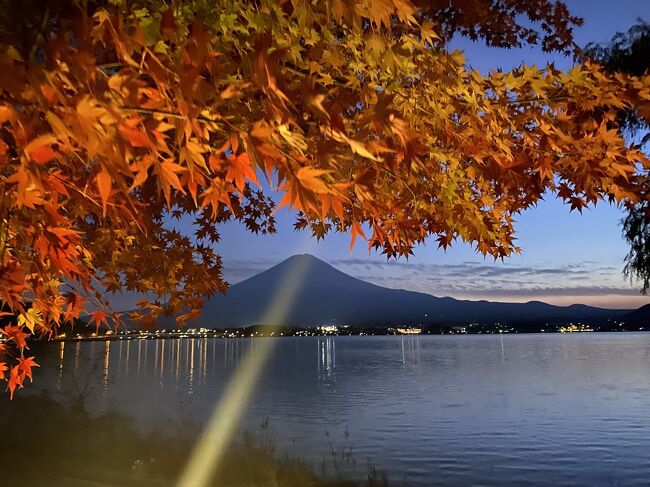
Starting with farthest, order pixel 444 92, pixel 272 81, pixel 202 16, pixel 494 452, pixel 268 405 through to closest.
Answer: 1. pixel 268 405
2. pixel 494 452
3. pixel 444 92
4. pixel 202 16
5. pixel 272 81

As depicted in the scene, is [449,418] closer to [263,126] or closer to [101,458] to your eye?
[101,458]

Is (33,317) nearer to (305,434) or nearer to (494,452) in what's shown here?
(494,452)

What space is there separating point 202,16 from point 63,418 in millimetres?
17774

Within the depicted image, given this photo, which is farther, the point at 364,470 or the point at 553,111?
the point at 364,470

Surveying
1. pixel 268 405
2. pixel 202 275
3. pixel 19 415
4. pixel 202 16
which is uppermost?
pixel 202 16

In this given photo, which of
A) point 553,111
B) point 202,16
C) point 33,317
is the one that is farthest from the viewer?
point 33,317

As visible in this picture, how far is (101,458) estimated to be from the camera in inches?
530

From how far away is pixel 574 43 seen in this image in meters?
9.77

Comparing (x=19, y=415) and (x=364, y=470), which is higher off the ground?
(x=19, y=415)

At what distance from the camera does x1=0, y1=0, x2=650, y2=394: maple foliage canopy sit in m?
2.12

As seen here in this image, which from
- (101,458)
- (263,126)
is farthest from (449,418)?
(263,126)

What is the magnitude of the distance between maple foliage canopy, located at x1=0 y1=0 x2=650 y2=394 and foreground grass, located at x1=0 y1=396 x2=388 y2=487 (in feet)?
22.9

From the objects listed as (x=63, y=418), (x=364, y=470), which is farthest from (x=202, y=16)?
(x=364, y=470)

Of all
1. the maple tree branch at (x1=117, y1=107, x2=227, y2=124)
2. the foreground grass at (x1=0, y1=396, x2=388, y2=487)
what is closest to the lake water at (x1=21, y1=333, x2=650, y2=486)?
the foreground grass at (x1=0, y1=396, x2=388, y2=487)
